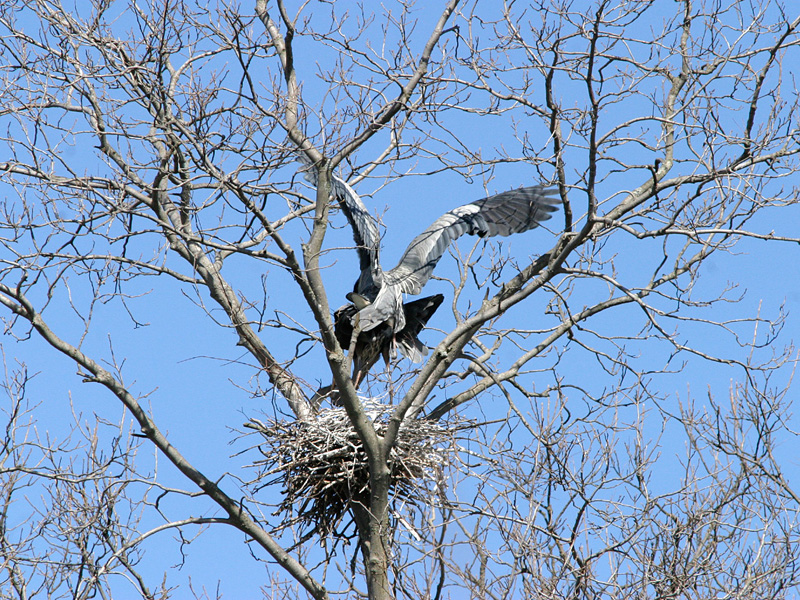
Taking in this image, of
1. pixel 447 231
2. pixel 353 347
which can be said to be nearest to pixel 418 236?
pixel 447 231

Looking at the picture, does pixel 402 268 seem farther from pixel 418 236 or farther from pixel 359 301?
pixel 359 301

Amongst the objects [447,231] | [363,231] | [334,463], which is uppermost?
[447,231]

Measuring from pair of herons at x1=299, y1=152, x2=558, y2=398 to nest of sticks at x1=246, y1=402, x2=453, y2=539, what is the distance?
709 mm

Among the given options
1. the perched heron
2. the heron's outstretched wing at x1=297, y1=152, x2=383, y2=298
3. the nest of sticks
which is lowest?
the nest of sticks

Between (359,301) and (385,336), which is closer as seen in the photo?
(359,301)

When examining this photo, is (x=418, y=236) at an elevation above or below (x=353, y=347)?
above

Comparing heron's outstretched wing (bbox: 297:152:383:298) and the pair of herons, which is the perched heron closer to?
the pair of herons

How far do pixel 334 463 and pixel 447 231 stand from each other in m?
2.05

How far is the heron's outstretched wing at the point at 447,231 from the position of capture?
623 cm

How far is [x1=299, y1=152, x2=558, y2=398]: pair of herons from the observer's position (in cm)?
611

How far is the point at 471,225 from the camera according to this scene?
21.8 feet

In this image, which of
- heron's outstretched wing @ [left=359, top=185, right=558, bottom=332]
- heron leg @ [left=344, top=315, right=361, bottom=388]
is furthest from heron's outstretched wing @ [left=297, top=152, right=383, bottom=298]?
heron leg @ [left=344, top=315, right=361, bottom=388]

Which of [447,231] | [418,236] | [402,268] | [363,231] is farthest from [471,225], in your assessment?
[363,231]

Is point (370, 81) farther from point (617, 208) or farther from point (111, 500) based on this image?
point (111, 500)
